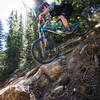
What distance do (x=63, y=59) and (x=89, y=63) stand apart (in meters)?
1.49

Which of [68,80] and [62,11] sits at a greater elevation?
[62,11]

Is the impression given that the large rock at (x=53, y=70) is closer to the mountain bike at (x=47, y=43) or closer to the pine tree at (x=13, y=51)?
the mountain bike at (x=47, y=43)

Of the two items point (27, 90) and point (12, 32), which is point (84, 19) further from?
point (12, 32)

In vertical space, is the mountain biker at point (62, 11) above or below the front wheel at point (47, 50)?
above

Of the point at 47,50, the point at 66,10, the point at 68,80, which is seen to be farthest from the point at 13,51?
the point at 68,80

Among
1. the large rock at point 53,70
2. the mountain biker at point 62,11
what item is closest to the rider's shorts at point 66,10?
the mountain biker at point 62,11

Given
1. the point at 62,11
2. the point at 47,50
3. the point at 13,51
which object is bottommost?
the point at 13,51

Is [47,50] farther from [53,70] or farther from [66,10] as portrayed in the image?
[66,10]

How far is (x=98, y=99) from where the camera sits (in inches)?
102

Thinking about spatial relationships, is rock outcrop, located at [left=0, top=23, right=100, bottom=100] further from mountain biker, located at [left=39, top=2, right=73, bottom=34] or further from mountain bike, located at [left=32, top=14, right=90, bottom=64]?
mountain biker, located at [left=39, top=2, right=73, bottom=34]

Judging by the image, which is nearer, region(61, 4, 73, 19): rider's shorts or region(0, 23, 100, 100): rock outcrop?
region(0, 23, 100, 100): rock outcrop

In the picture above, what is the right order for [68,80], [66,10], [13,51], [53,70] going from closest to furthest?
[68,80], [53,70], [66,10], [13,51]

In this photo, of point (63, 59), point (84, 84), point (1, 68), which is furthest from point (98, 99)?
point (1, 68)

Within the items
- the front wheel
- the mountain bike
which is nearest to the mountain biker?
the mountain bike
